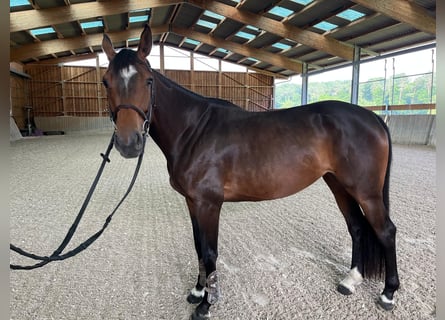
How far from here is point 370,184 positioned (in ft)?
5.90

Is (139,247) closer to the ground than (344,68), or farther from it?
closer to the ground

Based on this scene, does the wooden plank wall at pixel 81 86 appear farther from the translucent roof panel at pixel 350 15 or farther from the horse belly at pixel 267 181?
the horse belly at pixel 267 181

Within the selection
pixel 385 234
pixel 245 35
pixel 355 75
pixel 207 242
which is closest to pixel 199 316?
pixel 207 242

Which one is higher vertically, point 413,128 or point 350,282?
point 413,128

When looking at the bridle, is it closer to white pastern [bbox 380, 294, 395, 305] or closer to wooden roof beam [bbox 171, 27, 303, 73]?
white pastern [bbox 380, 294, 395, 305]

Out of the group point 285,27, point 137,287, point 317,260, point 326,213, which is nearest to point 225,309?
point 137,287

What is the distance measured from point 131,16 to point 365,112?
44.9 ft

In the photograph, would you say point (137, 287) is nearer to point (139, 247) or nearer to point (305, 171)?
point (139, 247)

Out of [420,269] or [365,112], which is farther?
[420,269]

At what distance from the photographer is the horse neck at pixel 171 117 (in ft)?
5.80

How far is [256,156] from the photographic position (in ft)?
5.92

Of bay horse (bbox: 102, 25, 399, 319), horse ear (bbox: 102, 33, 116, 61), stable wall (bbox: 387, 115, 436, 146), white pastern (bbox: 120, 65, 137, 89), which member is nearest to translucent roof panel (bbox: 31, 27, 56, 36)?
horse ear (bbox: 102, 33, 116, 61)

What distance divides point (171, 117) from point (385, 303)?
1.78 metres

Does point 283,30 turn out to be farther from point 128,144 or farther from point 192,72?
point 128,144
